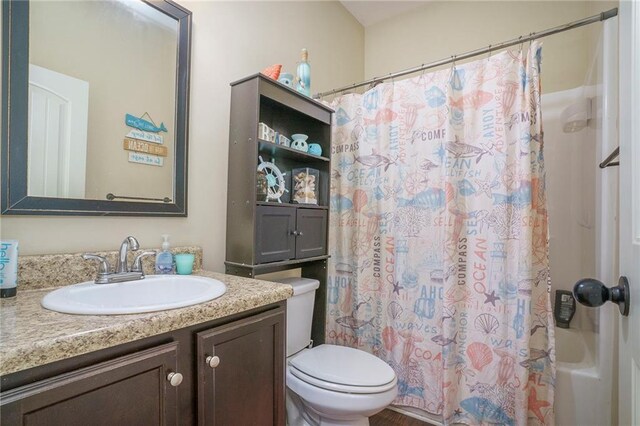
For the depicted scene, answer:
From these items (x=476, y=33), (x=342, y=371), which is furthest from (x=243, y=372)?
(x=476, y=33)

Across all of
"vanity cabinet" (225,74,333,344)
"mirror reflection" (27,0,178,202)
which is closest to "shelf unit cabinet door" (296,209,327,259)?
"vanity cabinet" (225,74,333,344)

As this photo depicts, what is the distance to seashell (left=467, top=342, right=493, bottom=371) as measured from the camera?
1.54 metres

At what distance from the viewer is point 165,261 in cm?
119

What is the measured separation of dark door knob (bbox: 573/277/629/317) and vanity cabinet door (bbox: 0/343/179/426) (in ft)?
3.12

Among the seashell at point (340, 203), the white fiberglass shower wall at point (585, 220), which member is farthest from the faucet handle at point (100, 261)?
the white fiberglass shower wall at point (585, 220)

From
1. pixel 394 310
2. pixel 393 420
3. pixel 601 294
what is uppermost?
pixel 601 294

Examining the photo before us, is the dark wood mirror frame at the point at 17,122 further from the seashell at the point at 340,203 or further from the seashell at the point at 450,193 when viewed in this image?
the seashell at the point at 450,193

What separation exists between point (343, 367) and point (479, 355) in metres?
0.74

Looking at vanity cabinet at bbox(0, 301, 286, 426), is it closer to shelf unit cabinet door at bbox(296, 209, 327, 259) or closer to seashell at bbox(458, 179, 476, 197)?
shelf unit cabinet door at bbox(296, 209, 327, 259)

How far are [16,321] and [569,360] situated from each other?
2642 mm

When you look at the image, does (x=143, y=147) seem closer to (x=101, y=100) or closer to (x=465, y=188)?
(x=101, y=100)

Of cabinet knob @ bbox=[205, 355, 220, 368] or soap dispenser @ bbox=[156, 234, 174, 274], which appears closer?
cabinet knob @ bbox=[205, 355, 220, 368]

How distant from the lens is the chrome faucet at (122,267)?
3.26ft

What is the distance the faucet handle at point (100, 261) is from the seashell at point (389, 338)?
4.87 ft
